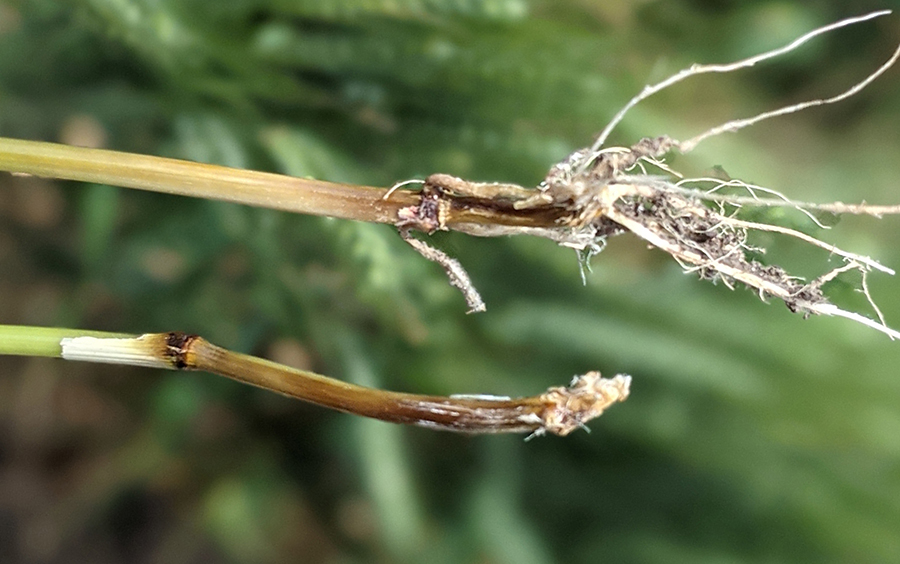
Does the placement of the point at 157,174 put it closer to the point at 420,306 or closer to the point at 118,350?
the point at 118,350

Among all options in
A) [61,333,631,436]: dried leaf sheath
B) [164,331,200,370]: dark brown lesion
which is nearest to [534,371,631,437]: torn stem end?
[61,333,631,436]: dried leaf sheath

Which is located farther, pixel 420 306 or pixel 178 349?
pixel 420 306

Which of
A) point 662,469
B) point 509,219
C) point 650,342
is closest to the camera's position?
point 509,219

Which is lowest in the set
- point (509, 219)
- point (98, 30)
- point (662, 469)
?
point (509, 219)

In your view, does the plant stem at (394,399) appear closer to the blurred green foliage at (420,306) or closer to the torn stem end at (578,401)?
the torn stem end at (578,401)

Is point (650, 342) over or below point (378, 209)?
over

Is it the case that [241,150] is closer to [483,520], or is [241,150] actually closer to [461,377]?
[461,377]

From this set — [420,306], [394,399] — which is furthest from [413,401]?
[420,306]

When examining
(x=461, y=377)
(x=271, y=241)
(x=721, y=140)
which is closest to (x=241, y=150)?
(x=271, y=241)
